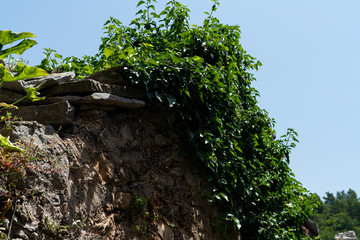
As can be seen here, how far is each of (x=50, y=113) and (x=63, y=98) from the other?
0.62 feet

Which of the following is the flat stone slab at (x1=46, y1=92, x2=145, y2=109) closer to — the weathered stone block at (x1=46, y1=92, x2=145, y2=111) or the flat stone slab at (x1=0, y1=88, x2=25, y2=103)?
the weathered stone block at (x1=46, y1=92, x2=145, y2=111)

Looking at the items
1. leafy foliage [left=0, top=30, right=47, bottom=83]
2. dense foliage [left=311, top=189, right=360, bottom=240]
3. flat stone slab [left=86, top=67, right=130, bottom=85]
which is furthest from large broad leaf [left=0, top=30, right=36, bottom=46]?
dense foliage [left=311, top=189, right=360, bottom=240]

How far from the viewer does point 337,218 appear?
42250 mm

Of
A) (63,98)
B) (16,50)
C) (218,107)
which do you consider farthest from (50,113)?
(218,107)

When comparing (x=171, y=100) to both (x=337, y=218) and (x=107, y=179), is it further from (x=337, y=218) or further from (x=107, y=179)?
(x=337, y=218)

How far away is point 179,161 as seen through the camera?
3.68 metres

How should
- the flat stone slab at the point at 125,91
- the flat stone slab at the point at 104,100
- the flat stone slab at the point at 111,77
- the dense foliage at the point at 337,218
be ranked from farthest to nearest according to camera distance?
the dense foliage at the point at 337,218 < the flat stone slab at the point at 111,77 < the flat stone slab at the point at 125,91 < the flat stone slab at the point at 104,100

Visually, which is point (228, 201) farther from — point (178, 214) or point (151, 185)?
point (151, 185)

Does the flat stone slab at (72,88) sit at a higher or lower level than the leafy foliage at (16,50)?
higher

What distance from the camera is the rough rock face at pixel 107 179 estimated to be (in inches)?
97.8

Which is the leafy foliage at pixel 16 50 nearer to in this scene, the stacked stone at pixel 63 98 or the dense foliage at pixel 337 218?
the stacked stone at pixel 63 98

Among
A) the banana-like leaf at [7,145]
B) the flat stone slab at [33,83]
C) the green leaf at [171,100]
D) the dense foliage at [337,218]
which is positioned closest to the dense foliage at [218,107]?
the green leaf at [171,100]

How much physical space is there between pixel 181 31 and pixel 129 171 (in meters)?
2.25

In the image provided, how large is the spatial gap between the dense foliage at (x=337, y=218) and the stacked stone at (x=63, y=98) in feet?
106
